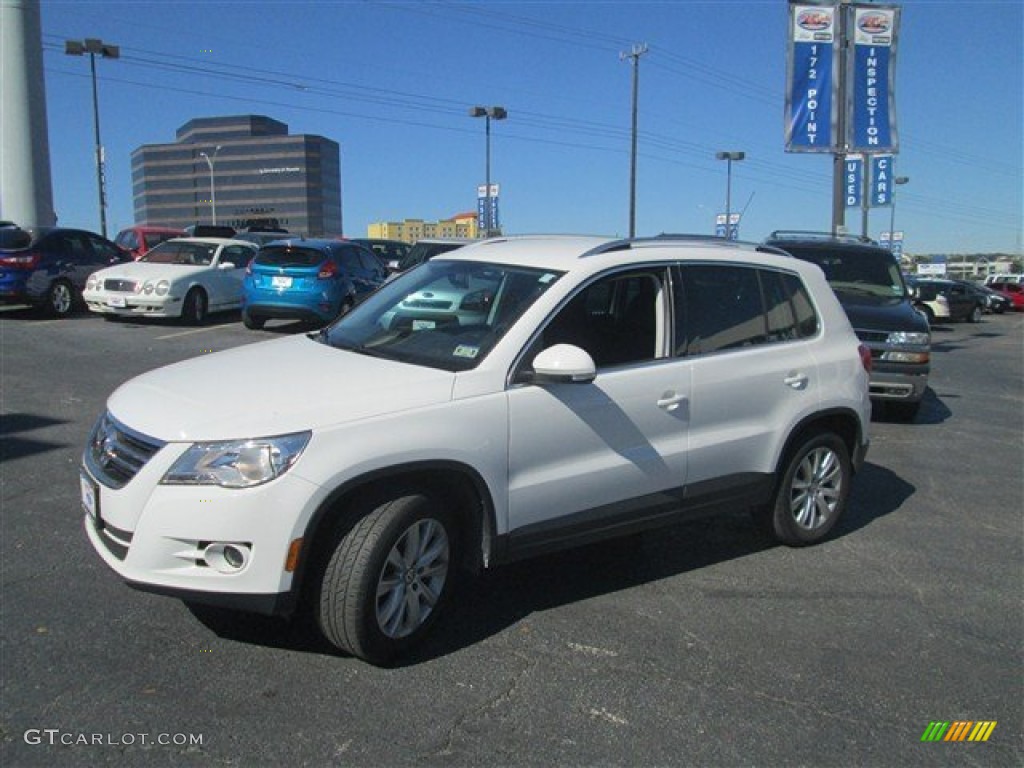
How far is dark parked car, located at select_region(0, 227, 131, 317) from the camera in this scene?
49.5 feet

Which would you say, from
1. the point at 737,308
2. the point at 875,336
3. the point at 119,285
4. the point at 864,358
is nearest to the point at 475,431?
the point at 737,308

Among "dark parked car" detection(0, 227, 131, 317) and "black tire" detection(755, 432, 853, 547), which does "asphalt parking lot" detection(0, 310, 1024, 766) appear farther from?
"dark parked car" detection(0, 227, 131, 317)

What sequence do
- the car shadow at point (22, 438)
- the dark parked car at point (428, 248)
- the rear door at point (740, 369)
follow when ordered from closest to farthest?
the rear door at point (740, 369) < the car shadow at point (22, 438) < the dark parked car at point (428, 248)

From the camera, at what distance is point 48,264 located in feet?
51.2

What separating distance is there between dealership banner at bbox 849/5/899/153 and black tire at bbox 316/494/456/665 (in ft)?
52.4

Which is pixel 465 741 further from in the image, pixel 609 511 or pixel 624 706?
pixel 609 511

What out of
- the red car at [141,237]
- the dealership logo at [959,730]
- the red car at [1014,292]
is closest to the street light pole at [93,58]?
the red car at [141,237]

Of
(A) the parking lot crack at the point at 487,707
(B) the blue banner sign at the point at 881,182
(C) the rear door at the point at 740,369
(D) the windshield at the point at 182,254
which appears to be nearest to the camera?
(A) the parking lot crack at the point at 487,707

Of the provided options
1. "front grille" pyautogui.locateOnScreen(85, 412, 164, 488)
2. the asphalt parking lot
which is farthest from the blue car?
"front grille" pyautogui.locateOnScreen(85, 412, 164, 488)

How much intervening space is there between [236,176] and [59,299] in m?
90.8

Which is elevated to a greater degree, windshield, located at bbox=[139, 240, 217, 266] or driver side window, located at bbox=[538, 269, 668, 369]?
windshield, located at bbox=[139, 240, 217, 266]

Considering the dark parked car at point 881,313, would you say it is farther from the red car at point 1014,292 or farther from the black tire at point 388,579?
the red car at point 1014,292

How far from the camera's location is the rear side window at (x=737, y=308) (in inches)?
186

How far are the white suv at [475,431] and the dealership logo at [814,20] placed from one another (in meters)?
13.1
